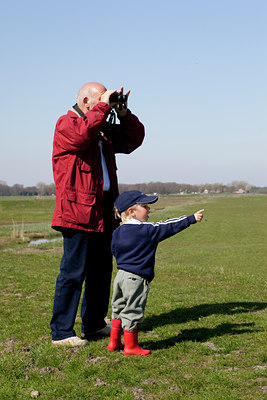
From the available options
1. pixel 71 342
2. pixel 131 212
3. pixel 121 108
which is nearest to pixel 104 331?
pixel 71 342

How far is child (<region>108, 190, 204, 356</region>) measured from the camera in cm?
426

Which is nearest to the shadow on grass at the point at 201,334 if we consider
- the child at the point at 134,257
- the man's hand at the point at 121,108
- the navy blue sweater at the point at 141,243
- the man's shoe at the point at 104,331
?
the child at the point at 134,257

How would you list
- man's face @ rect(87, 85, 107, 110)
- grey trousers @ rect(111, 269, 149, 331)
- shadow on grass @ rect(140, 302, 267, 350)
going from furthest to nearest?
shadow on grass @ rect(140, 302, 267, 350), man's face @ rect(87, 85, 107, 110), grey trousers @ rect(111, 269, 149, 331)

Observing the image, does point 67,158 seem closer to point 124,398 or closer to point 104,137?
point 104,137

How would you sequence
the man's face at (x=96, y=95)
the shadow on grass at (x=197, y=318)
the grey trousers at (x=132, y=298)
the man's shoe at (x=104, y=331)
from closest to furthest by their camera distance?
the grey trousers at (x=132, y=298) < the man's face at (x=96, y=95) < the shadow on grass at (x=197, y=318) < the man's shoe at (x=104, y=331)

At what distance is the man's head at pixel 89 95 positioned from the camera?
455 centimetres

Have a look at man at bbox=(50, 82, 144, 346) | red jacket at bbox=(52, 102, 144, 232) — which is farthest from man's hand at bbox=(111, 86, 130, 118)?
red jacket at bbox=(52, 102, 144, 232)

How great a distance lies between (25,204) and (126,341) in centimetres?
8592

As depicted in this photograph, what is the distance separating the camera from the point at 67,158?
4535mm

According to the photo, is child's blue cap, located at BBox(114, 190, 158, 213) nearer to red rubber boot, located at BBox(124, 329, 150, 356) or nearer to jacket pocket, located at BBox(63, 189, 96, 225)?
jacket pocket, located at BBox(63, 189, 96, 225)

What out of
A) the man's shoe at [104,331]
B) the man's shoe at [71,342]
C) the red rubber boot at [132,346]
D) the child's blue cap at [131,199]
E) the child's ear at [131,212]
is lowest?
the man's shoe at [104,331]

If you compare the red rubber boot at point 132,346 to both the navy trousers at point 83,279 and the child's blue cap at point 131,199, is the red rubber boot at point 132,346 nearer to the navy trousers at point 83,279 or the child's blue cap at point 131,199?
the navy trousers at point 83,279

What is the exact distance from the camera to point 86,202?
4461mm

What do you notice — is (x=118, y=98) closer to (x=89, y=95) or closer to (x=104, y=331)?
(x=89, y=95)
